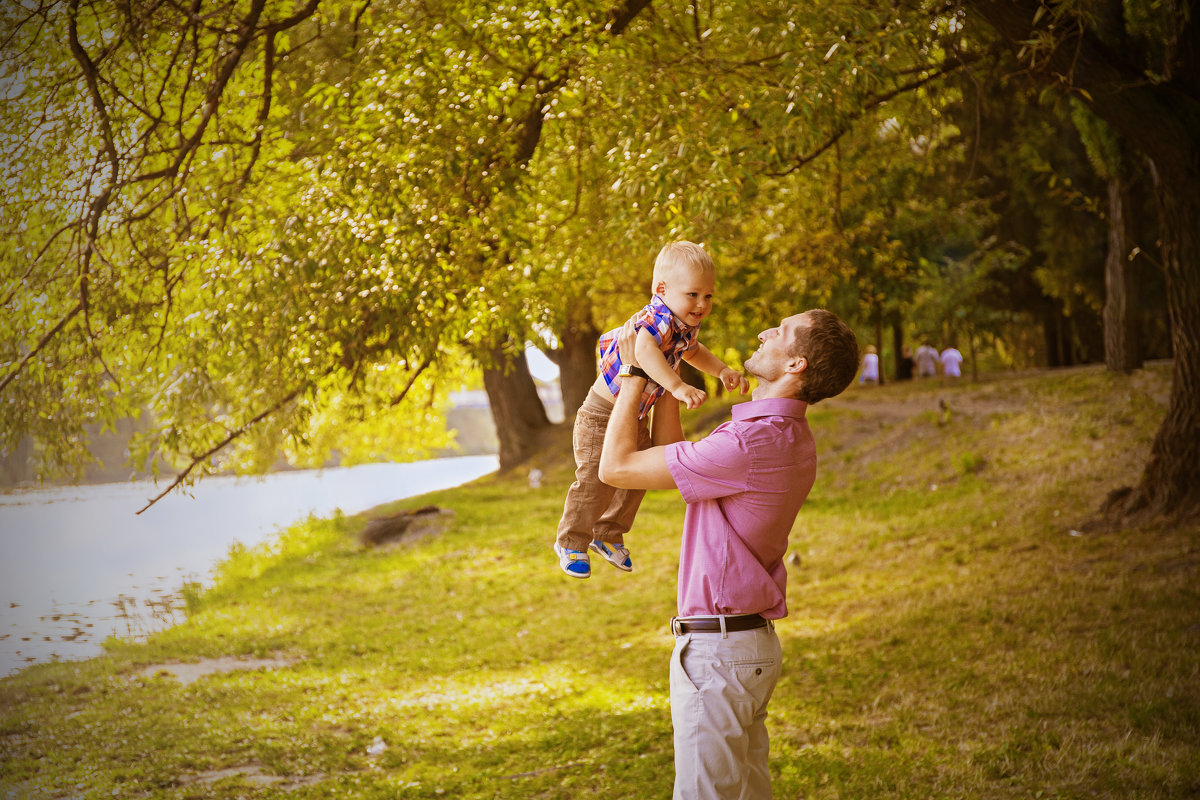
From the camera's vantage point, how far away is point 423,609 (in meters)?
12.3

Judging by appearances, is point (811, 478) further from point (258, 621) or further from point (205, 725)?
point (258, 621)

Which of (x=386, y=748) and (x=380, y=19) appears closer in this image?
(x=380, y=19)

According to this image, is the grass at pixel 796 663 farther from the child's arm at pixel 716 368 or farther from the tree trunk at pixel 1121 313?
the child's arm at pixel 716 368

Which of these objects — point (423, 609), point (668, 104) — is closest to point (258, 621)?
point (423, 609)

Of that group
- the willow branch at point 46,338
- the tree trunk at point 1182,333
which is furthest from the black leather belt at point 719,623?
the tree trunk at point 1182,333

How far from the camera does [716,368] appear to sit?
3.10 m

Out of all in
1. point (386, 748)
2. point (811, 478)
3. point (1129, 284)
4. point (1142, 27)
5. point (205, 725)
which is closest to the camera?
point (811, 478)

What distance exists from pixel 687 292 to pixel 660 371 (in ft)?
1.03

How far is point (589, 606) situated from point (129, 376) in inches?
264

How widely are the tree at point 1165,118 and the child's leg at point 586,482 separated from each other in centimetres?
507

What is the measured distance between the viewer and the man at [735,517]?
278cm

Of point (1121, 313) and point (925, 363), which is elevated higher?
point (1121, 313)

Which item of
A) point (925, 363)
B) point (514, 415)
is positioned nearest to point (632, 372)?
point (514, 415)

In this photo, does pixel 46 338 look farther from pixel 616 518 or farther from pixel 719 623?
pixel 719 623
